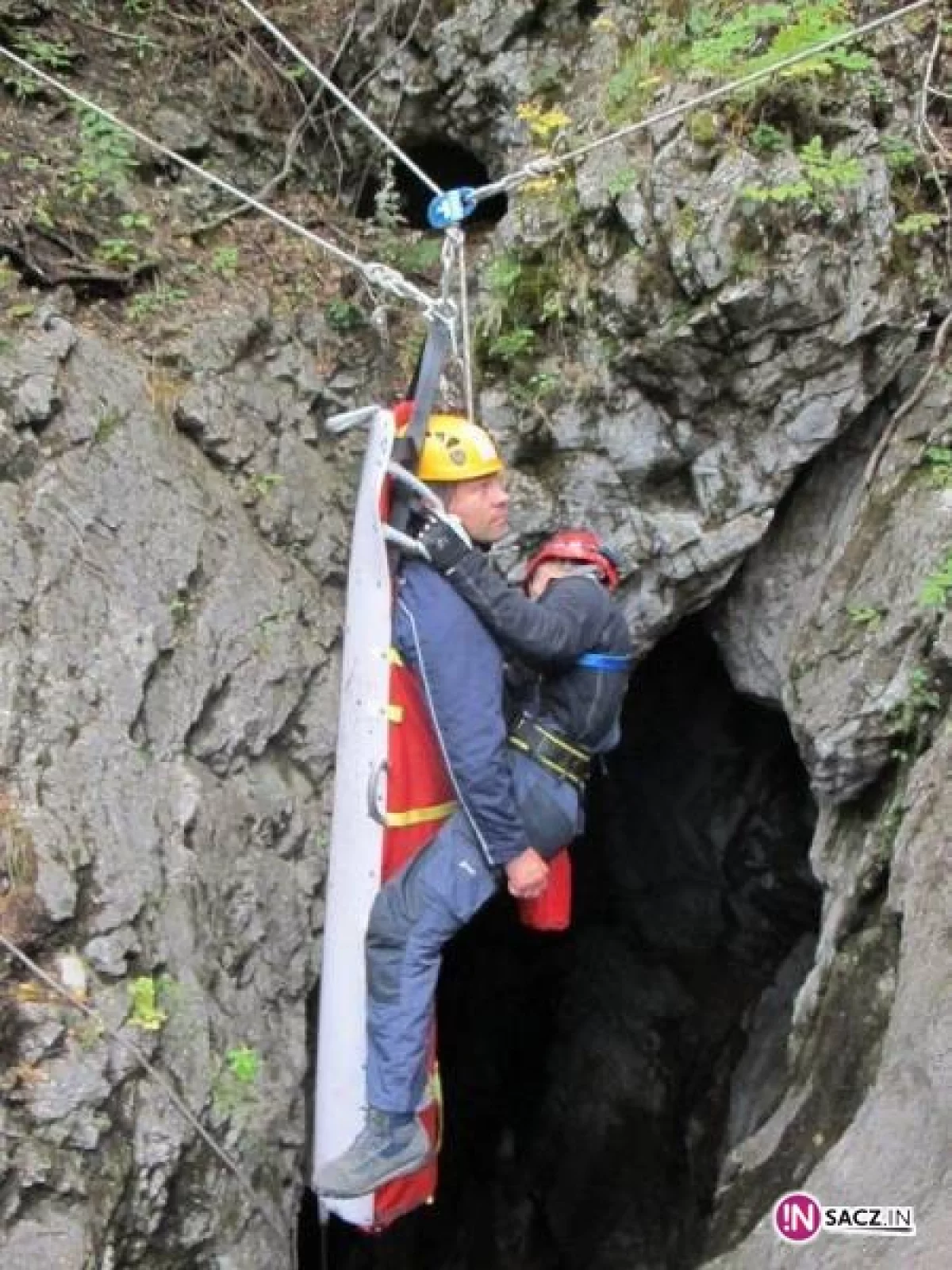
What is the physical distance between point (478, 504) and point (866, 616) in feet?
5.56

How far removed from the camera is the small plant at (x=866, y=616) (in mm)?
4930

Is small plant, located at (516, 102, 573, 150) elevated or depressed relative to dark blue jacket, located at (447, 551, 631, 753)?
elevated

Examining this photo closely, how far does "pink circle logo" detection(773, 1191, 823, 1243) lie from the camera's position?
355 cm

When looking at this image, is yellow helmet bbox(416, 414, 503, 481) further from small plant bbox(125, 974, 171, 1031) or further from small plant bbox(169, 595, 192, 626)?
small plant bbox(125, 974, 171, 1031)

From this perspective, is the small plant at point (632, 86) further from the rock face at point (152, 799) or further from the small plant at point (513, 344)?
the rock face at point (152, 799)

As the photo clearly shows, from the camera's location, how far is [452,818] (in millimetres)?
4238

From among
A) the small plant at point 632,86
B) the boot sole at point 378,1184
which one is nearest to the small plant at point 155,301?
the small plant at point 632,86

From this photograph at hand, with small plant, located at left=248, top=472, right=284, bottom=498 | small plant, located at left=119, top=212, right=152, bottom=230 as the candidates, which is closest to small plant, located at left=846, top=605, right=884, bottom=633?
small plant, located at left=248, top=472, right=284, bottom=498

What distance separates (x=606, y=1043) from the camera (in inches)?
331

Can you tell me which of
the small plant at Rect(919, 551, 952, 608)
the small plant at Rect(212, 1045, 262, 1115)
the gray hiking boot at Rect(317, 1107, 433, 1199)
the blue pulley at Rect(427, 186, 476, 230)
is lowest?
the gray hiking boot at Rect(317, 1107, 433, 1199)

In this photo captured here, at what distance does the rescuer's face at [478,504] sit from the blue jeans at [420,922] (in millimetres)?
712

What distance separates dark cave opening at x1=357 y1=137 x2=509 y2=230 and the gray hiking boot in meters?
4.18

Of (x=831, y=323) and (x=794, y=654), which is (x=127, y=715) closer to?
(x=794, y=654)

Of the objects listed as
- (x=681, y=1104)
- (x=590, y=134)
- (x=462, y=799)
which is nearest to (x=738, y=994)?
(x=681, y=1104)
